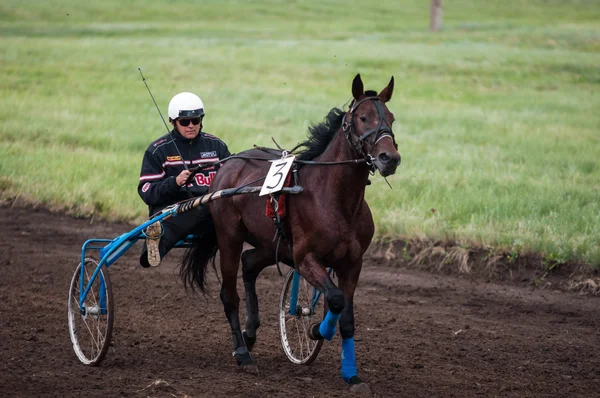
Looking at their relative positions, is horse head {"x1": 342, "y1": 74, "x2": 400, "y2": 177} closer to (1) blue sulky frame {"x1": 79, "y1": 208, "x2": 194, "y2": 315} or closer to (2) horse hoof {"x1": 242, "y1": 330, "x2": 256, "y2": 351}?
(1) blue sulky frame {"x1": 79, "y1": 208, "x2": 194, "y2": 315}

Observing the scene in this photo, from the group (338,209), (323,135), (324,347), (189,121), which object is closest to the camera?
(338,209)

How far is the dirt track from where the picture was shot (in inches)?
243

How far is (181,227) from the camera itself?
722cm

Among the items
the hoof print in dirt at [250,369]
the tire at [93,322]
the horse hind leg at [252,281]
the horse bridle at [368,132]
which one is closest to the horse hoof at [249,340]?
the horse hind leg at [252,281]

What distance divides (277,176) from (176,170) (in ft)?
4.52

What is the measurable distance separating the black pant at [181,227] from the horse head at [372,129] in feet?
5.89

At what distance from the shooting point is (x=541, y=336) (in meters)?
7.70

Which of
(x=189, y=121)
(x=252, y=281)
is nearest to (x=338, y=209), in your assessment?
(x=252, y=281)

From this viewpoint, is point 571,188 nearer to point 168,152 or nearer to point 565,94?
point 168,152

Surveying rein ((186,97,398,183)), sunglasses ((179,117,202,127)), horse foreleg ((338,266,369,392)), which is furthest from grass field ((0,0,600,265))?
rein ((186,97,398,183))

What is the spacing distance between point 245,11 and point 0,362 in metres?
45.1

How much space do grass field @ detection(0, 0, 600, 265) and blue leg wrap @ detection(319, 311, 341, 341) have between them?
13.9 feet

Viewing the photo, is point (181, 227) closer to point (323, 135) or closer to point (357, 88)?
point (323, 135)

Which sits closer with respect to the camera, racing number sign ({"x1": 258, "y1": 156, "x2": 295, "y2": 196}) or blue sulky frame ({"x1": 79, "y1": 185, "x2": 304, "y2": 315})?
racing number sign ({"x1": 258, "y1": 156, "x2": 295, "y2": 196})
